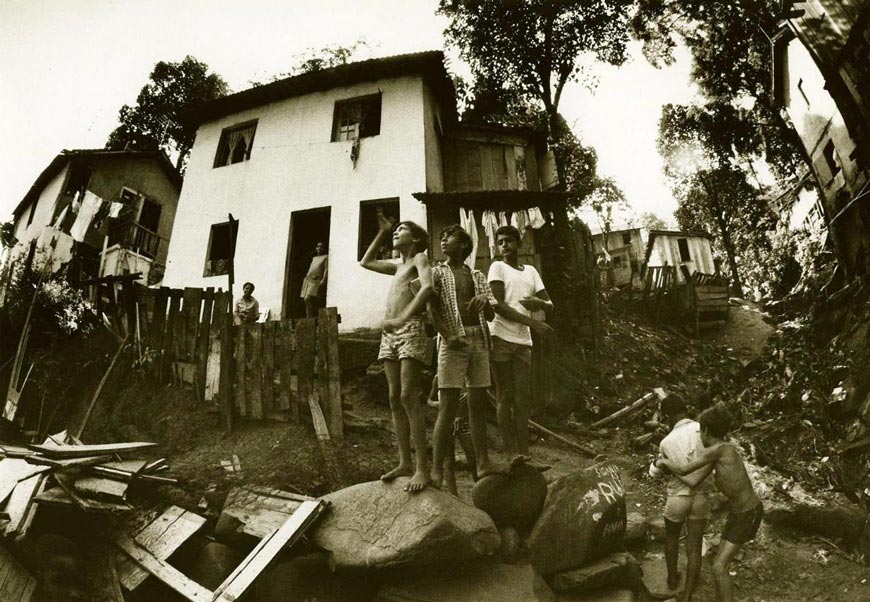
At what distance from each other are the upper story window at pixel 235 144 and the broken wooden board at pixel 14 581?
36.1 feet

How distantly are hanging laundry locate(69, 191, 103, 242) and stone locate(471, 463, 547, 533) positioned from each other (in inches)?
624

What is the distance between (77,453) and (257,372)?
221cm

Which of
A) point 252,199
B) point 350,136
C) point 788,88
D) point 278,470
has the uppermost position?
point 788,88

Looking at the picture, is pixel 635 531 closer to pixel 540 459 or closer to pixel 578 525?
pixel 578 525

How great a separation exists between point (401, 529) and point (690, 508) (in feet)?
7.33

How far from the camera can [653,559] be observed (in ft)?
13.1

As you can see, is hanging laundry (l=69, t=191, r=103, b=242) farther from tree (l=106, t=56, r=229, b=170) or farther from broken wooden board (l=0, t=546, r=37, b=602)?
broken wooden board (l=0, t=546, r=37, b=602)

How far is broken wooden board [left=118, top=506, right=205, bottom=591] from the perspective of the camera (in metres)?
3.52

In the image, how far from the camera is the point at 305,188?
1156cm

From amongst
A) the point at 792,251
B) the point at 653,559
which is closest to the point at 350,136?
the point at 653,559

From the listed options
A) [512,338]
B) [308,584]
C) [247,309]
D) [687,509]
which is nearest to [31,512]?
[308,584]

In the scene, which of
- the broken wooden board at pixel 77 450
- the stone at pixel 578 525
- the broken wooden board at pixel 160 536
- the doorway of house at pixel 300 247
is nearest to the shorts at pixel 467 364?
the stone at pixel 578 525

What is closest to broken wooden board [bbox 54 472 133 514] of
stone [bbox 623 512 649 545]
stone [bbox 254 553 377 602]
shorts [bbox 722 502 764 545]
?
stone [bbox 254 553 377 602]

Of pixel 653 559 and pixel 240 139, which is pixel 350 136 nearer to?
pixel 240 139
